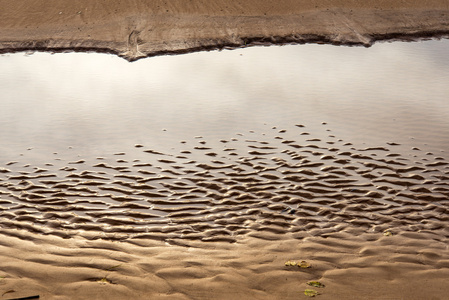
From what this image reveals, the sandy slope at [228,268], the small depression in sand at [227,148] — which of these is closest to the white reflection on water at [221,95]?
the small depression in sand at [227,148]

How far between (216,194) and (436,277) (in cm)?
245

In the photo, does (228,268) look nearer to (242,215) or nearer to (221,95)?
(242,215)

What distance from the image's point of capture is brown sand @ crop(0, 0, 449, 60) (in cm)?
A: 1092

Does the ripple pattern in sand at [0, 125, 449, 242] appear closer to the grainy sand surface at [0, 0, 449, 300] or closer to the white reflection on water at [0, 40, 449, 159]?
the grainy sand surface at [0, 0, 449, 300]

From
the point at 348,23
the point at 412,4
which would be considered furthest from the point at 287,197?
the point at 412,4

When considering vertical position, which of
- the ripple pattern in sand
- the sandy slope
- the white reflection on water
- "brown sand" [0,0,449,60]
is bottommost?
the sandy slope

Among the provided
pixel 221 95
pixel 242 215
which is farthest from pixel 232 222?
pixel 221 95

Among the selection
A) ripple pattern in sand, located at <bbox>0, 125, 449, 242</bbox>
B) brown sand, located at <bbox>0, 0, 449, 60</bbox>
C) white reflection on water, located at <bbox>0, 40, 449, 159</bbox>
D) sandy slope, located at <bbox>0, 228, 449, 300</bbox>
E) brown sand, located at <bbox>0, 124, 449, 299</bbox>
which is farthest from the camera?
brown sand, located at <bbox>0, 0, 449, 60</bbox>

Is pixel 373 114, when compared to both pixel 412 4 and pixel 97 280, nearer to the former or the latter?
pixel 97 280

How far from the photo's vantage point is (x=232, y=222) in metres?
5.29

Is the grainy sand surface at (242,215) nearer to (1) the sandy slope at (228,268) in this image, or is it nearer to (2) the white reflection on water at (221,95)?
(1) the sandy slope at (228,268)

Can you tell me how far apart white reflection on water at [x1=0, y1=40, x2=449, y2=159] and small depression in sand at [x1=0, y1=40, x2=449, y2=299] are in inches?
1.4

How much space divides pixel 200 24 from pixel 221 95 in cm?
386

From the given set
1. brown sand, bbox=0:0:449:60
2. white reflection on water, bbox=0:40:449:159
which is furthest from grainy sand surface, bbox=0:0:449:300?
brown sand, bbox=0:0:449:60
